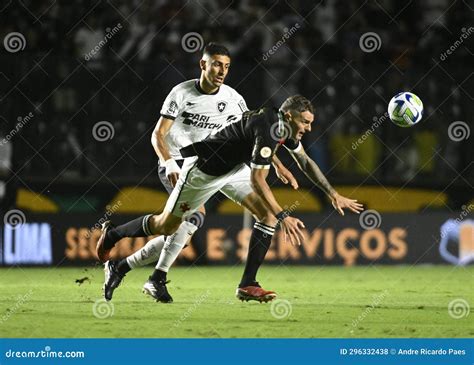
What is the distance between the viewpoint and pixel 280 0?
52.2 feet

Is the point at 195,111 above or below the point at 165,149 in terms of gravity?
above

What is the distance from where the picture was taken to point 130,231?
1018 centimetres

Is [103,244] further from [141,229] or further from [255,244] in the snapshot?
[255,244]

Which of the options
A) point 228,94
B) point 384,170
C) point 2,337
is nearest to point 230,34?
Result: point 384,170

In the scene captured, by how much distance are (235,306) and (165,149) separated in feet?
4.92

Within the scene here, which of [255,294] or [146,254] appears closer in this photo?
[255,294]

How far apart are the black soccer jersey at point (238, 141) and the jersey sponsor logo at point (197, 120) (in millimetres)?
903

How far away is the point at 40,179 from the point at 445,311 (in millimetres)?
5821

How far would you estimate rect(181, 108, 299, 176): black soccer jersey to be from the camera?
31.1ft

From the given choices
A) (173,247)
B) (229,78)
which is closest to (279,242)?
(229,78)

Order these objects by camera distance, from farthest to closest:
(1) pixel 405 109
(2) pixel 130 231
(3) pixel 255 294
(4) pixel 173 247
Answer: (1) pixel 405 109 → (4) pixel 173 247 → (2) pixel 130 231 → (3) pixel 255 294

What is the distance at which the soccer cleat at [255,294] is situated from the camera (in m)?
10.0

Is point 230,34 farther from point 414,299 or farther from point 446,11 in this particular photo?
point 414,299

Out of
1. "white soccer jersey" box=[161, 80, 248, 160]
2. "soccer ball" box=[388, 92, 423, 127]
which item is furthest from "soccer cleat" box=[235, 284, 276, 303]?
"soccer ball" box=[388, 92, 423, 127]
